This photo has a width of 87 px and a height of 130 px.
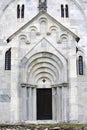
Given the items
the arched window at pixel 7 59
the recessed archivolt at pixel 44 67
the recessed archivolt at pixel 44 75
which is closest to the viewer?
the recessed archivolt at pixel 44 67

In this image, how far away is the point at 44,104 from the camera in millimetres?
25297

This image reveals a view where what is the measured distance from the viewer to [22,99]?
23.0 meters

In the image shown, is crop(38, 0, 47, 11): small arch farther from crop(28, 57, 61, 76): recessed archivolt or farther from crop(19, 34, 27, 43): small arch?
crop(28, 57, 61, 76): recessed archivolt

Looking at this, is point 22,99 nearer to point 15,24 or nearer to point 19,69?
point 19,69

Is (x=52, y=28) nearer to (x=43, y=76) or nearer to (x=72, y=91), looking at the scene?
(x=43, y=76)

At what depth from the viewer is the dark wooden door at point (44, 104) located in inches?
987

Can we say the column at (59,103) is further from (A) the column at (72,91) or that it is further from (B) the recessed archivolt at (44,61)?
(B) the recessed archivolt at (44,61)

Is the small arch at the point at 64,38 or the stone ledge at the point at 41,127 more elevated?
the small arch at the point at 64,38

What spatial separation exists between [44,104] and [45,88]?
1.19m

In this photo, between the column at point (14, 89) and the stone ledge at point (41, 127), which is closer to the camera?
the stone ledge at point (41, 127)

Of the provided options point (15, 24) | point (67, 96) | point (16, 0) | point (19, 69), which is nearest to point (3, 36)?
point (15, 24)

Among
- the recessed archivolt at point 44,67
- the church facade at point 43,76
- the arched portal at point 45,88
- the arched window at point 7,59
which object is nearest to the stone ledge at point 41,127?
the church facade at point 43,76

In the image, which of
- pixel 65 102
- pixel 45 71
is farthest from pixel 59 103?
pixel 45 71

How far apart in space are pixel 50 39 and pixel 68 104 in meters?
4.71
